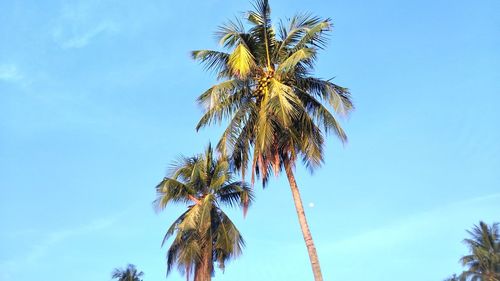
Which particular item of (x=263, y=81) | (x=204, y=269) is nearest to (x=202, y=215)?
(x=204, y=269)

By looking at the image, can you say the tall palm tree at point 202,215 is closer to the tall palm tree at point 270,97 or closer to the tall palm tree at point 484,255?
the tall palm tree at point 270,97

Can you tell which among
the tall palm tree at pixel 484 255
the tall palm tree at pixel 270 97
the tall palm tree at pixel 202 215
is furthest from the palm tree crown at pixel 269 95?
the tall palm tree at pixel 484 255

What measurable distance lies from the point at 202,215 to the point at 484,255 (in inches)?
1889

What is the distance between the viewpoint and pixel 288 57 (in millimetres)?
16172

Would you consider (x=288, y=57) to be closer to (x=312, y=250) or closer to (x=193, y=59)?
(x=193, y=59)

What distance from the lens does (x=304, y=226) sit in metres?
13.7

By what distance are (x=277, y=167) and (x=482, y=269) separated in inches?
2041

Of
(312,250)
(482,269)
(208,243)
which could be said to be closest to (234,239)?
(208,243)

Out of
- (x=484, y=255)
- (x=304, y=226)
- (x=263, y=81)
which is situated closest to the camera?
(x=304, y=226)

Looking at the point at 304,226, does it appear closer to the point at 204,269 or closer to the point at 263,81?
the point at 263,81

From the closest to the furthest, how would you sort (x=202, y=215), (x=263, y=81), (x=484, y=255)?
1. (x=263, y=81)
2. (x=202, y=215)
3. (x=484, y=255)

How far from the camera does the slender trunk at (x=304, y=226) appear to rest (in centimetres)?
1278

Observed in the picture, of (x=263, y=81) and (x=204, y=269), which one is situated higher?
(x=263, y=81)

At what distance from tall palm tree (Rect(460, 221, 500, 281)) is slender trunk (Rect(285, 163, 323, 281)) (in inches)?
1974
